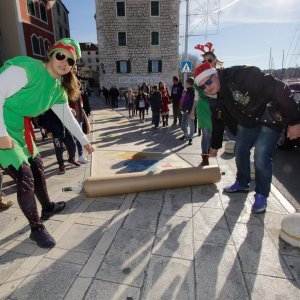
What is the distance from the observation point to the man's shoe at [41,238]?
107 inches

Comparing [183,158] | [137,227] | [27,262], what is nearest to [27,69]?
[27,262]

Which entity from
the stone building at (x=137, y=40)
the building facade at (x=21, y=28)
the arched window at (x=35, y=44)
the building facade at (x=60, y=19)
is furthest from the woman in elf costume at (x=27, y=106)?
the building facade at (x=60, y=19)

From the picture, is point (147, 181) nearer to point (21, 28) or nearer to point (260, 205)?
point (260, 205)

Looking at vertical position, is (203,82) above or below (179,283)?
above

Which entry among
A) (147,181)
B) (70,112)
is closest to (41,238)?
(70,112)

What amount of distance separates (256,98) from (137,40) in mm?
28705

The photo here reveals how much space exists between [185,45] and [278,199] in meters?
15.4

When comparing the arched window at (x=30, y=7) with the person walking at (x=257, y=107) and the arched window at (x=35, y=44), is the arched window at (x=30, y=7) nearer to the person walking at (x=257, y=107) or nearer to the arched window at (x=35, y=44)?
the arched window at (x=35, y=44)

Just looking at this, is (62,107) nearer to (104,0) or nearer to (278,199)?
(278,199)

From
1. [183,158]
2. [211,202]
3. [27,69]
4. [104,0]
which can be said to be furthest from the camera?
[104,0]

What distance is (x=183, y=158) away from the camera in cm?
613

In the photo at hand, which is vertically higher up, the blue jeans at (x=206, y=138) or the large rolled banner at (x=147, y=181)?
the blue jeans at (x=206, y=138)

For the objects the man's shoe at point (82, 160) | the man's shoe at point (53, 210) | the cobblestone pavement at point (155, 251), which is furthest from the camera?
the man's shoe at point (82, 160)

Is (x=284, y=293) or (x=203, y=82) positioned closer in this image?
(x=284, y=293)
